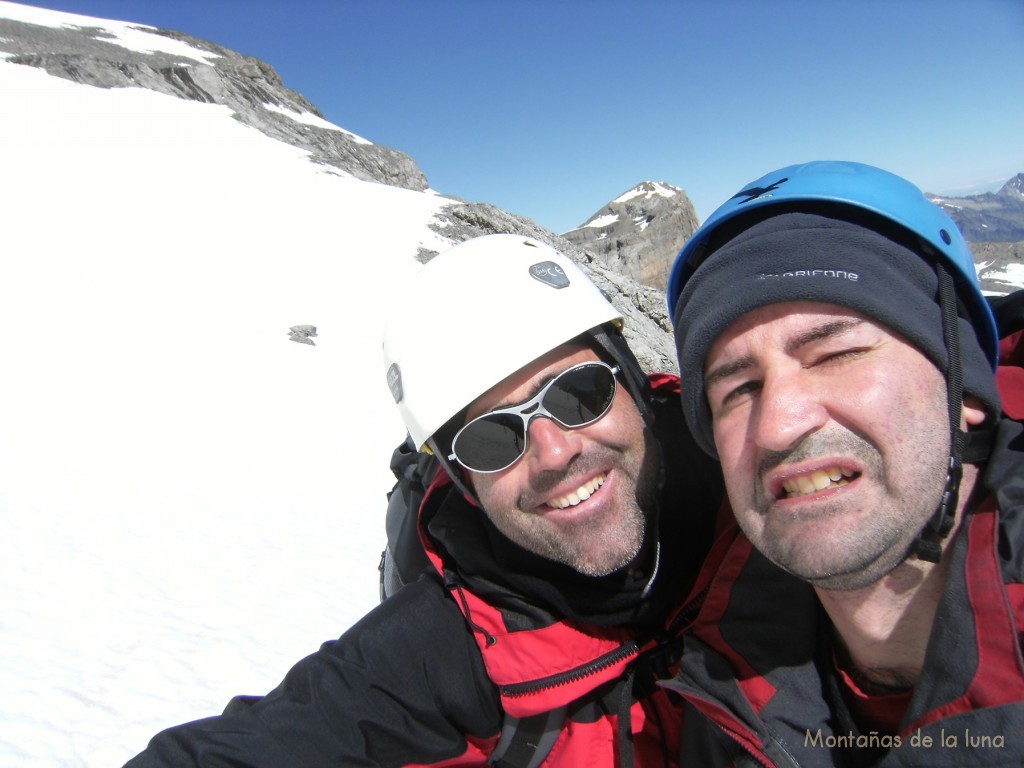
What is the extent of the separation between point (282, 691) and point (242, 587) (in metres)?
6.46

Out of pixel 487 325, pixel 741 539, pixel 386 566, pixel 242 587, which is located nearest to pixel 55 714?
pixel 242 587

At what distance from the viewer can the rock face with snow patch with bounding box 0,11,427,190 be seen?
127 ft

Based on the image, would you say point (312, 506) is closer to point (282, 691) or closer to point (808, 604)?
point (282, 691)

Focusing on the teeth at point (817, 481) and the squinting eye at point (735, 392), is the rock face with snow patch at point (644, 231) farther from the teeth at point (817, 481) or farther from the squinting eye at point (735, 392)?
the teeth at point (817, 481)

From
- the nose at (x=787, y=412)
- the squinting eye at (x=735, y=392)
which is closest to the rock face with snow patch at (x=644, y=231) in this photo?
the squinting eye at (x=735, y=392)

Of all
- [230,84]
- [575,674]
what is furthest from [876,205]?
[230,84]

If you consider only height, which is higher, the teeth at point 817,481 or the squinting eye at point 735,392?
the squinting eye at point 735,392

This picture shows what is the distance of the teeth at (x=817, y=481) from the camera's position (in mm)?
1725

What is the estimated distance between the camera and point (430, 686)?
103 inches

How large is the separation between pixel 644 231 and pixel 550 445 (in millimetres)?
61195

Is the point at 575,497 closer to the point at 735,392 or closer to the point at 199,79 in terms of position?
the point at 735,392

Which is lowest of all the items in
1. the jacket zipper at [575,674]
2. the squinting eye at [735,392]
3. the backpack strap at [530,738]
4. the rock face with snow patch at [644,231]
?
the backpack strap at [530,738]

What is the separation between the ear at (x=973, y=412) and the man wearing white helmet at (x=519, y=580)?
107 cm

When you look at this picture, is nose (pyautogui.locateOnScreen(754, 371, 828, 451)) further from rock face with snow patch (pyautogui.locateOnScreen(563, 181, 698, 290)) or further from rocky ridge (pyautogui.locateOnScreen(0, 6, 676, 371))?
rock face with snow patch (pyautogui.locateOnScreen(563, 181, 698, 290))
